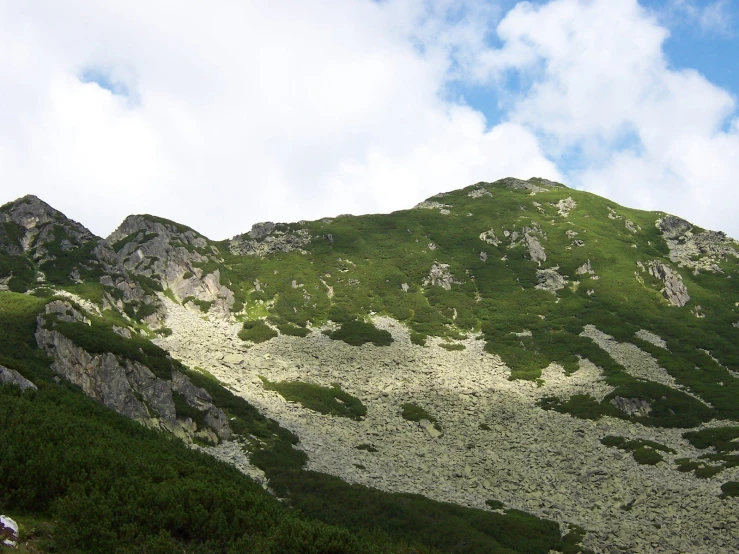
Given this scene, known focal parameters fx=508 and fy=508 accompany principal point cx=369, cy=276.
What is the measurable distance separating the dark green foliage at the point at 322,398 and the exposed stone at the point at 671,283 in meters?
72.0

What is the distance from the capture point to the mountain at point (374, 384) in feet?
51.1

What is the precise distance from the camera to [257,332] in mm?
77750

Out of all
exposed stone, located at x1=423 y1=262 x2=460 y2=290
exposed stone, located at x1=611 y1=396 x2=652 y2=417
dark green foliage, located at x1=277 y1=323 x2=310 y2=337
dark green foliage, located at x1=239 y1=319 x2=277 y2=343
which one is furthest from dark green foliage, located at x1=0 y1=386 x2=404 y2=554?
exposed stone, located at x1=423 y1=262 x2=460 y2=290

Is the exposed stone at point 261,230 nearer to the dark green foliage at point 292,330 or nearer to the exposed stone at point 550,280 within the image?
the dark green foliage at point 292,330

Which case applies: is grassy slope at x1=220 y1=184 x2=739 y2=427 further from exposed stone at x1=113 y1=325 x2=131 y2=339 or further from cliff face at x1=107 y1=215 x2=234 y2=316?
exposed stone at x1=113 y1=325 x2=131 y2=339

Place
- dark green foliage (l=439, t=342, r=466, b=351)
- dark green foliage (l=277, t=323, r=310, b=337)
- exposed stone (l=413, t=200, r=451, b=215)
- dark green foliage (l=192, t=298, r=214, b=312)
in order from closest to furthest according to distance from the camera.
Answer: dark green foliage (l=439, t=342, r=466, b=351)
dark green foliage (l=277, t=323, r=310, b=337)
dark green foliage (l=192, t=298, r=214, b=312)
exposed stone (l=413, t=200, r=451, b=215)

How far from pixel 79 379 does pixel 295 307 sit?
1852 inches

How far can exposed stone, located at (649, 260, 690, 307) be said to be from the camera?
9894cm

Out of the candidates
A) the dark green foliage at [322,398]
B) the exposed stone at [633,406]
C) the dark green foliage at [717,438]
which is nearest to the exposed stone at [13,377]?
the dark green foliage at [322,398]

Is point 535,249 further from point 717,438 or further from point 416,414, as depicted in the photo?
point 416,414

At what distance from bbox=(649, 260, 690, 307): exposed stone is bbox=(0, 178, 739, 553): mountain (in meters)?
0.53

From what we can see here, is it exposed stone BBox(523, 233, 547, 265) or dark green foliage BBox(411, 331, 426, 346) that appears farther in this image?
exposed stone BBox(523, 233, 547, 265)

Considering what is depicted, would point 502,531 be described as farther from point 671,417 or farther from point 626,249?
point 626,249

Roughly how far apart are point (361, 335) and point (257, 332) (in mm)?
16003
